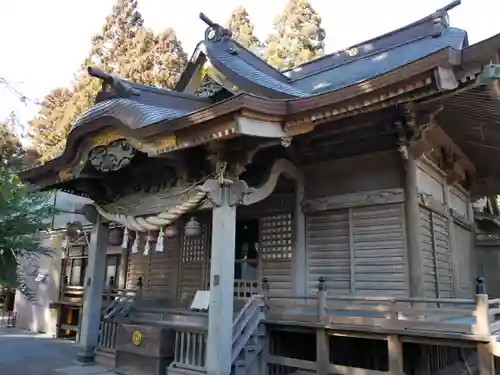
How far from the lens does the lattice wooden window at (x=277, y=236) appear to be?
305 inches

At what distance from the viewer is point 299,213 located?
7668 mm

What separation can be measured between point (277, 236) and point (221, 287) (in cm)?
217

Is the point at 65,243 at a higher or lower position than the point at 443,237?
higher

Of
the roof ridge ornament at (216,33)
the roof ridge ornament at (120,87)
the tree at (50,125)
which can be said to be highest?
the tree at (50,125)

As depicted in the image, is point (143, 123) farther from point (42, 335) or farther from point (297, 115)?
point (42, 335)

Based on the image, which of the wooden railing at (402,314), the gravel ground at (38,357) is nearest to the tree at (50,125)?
the gravel ground at (38,357)

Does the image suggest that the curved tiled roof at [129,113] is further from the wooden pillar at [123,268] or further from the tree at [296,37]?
the tree at [296,37]

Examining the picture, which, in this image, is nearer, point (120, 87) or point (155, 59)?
point (120, 87)

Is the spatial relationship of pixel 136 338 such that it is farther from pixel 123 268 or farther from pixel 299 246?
pixel 123 268

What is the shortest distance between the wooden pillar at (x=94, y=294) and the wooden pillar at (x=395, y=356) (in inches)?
220

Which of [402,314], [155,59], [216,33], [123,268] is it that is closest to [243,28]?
[155,59]

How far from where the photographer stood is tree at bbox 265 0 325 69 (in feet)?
83.6

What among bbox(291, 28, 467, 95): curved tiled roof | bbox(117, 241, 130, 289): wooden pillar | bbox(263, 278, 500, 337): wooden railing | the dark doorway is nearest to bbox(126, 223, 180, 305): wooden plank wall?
bbox(117, 241, 130, 289): wooden pillar

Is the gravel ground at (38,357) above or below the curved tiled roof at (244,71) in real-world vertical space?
below
